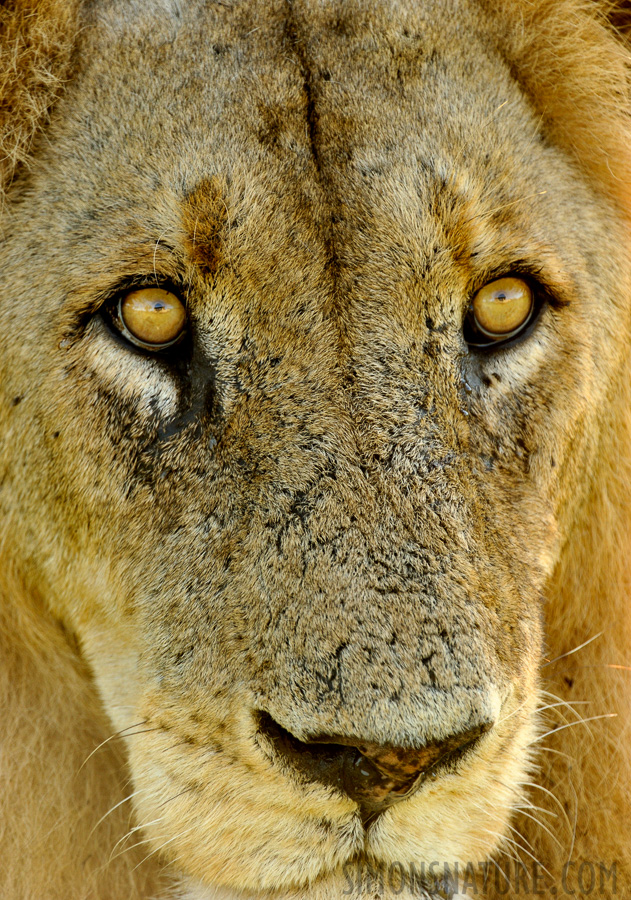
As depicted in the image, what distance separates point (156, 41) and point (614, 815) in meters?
2.10

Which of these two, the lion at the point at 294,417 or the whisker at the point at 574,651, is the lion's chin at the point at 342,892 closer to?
the lion at the point at 294,417

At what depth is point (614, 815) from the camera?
2.48m

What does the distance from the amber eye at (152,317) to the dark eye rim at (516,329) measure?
0.61m

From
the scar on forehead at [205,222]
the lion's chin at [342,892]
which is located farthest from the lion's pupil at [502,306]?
the lion's chin at [342,892]

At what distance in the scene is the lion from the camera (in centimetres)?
176

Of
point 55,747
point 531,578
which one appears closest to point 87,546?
point 55,747

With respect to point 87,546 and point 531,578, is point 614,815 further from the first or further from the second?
point 87,546

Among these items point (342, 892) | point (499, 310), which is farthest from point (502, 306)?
point (342, 892)

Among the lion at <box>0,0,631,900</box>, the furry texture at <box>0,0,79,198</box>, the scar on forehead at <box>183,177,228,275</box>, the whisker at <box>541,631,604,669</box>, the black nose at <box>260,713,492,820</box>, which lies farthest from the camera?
the whisker at <box>541,631,604,669</box>

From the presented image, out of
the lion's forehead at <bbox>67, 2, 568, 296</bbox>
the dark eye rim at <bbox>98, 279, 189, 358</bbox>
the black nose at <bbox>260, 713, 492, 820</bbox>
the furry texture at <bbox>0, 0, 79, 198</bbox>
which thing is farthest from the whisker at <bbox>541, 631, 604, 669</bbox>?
the furry texture at <bbox>0, 0, 79, 198</bbox>

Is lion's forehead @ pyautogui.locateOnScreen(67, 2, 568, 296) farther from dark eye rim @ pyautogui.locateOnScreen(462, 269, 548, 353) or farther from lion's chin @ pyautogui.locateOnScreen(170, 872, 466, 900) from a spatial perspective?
lion's chin @ pyautogui.locateOnScreen(170, 872, 466, 900)

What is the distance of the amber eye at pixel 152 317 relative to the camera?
79.9 inches

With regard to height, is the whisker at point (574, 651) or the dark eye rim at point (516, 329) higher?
the dark eye rim at point (516, 329)

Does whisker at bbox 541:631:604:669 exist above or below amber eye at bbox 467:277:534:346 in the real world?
below
